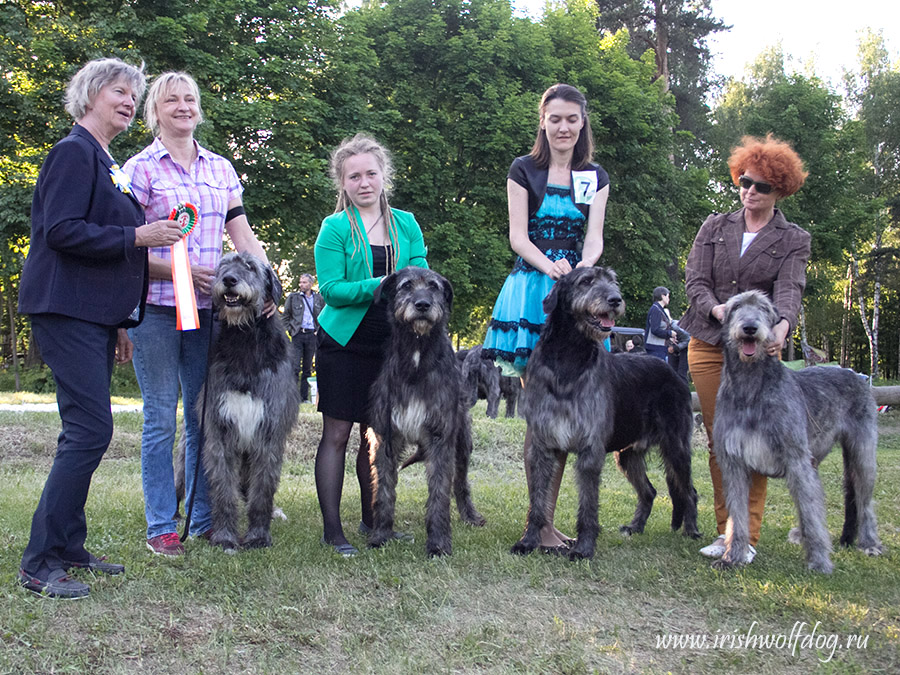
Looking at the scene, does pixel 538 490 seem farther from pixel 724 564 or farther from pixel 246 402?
pixel 246 402

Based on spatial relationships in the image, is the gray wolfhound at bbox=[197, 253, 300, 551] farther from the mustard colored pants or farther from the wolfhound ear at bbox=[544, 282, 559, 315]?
the mustard colored pants

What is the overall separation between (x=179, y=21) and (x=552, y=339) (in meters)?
14.5

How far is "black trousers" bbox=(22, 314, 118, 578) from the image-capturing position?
368 cm

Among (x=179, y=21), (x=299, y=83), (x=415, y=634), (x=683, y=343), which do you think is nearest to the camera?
(x=415, y=634)

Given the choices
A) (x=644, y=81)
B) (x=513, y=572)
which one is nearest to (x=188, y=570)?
(x=513, y=572)

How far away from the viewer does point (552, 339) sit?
4730 millimetres

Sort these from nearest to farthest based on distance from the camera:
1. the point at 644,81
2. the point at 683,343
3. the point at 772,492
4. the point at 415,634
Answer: the point at 415,634
the point at 772,492
the point at 683,343
the point at 644,81

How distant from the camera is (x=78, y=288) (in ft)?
12.1

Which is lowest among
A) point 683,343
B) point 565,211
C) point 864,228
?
point 683,343

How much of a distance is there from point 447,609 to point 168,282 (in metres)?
2.43

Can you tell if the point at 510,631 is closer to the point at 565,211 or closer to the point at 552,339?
the point at 552,339

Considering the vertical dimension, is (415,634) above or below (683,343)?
→ below

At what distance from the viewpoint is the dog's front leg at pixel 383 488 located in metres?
4.79

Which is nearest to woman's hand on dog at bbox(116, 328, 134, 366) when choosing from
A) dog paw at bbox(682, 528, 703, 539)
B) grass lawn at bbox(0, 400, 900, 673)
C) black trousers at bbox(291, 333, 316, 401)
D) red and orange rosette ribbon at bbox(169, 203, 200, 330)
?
red and orange rosette ribbon at bbox(169, 203, 200, 330)
